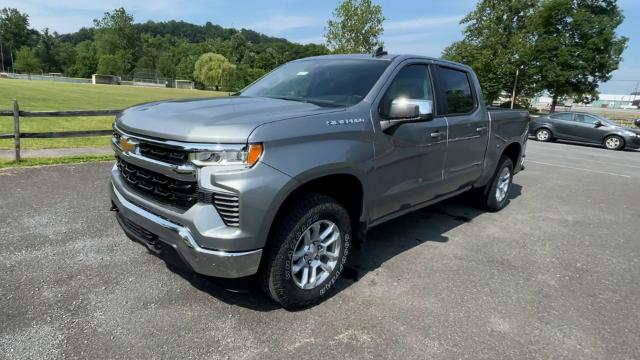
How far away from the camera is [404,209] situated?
12.9ft

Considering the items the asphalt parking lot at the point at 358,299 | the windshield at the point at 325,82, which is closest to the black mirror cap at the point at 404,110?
the windshield at the point at 325,82

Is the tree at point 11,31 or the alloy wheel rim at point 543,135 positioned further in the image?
the tree at point 11,31

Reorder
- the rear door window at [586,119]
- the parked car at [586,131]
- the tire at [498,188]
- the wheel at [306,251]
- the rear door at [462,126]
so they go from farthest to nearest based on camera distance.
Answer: the rear door window at [586,119]
the parked car at [586,131]
the tire at [498,188]
the rear door at [462,126]
the wheel at [306,251]

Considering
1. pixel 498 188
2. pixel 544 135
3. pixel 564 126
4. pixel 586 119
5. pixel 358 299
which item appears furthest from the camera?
pixel 544 135

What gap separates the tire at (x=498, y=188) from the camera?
226 inches

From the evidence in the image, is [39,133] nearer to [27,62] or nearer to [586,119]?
[586,119]

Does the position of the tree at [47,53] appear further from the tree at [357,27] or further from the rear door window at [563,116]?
the rear door window at [563,116]

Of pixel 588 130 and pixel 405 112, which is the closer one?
pixel 405 112

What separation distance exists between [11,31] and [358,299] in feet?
504

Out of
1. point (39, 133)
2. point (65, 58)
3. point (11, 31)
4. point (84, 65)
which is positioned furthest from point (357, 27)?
point (11, 31)

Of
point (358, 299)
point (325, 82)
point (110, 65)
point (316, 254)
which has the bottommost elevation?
point (358, 299)

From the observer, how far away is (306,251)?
3.06m

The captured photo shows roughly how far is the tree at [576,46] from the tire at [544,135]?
1495cm

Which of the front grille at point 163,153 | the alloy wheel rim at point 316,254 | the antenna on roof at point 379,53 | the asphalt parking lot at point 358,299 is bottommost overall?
the asphalt parking lot at point 358,299
